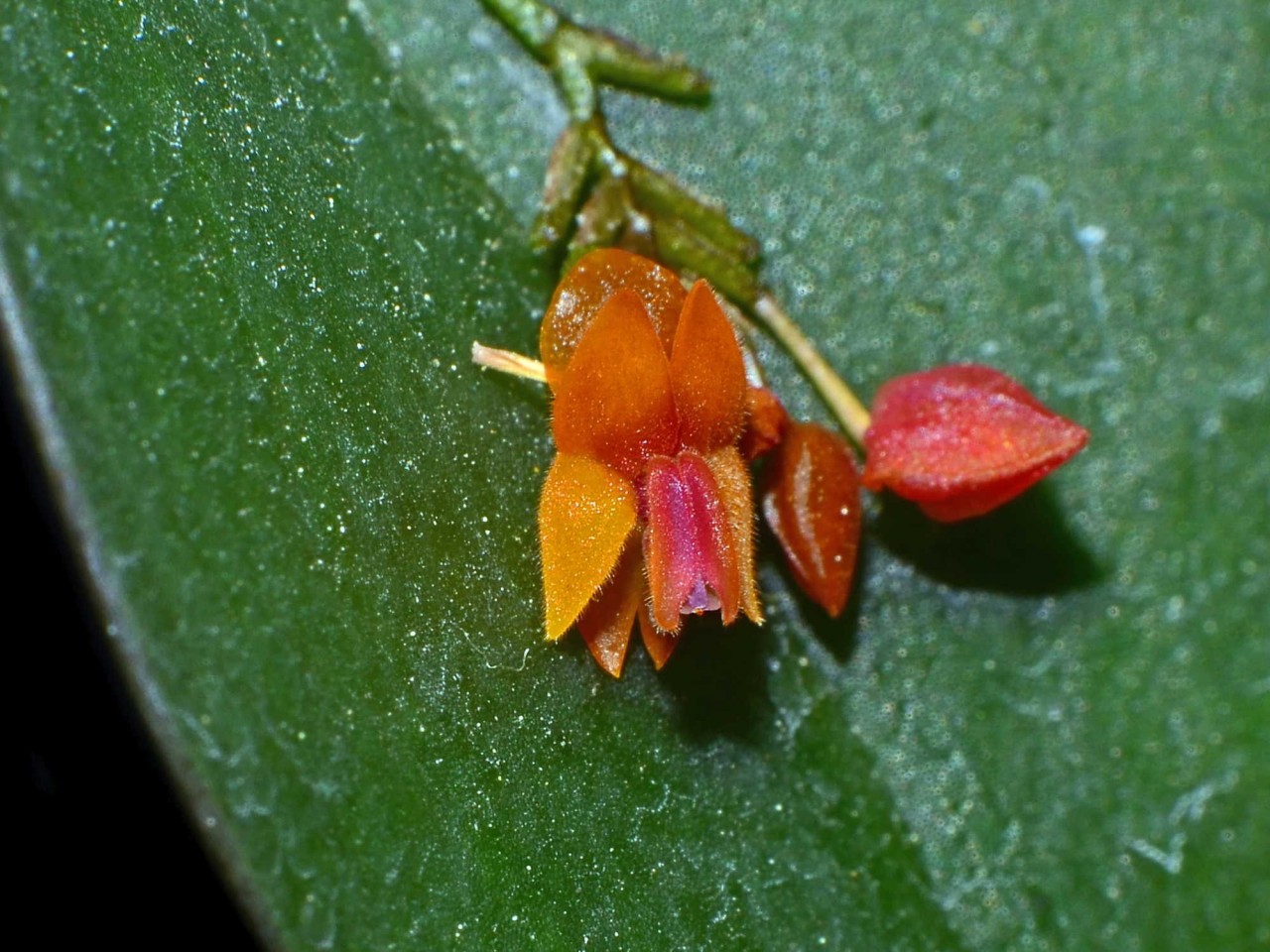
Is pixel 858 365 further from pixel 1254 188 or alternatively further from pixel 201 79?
pixel 201 79

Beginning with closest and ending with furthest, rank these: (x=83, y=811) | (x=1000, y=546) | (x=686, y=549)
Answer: (x=686, y=549), (x=1000, y=546), (x=83, y=811)

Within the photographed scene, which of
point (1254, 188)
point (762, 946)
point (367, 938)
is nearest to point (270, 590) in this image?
point (367, 938)

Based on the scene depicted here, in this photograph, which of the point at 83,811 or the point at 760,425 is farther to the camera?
the point at 83,811

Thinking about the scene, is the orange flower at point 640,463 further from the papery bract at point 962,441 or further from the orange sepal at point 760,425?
the papery bract at point 962,441

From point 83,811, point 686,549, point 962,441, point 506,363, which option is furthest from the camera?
point 83,811

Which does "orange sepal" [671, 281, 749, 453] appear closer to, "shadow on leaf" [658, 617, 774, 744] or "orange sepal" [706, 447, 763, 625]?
"orange sepal" [706, 447, 763, 625]

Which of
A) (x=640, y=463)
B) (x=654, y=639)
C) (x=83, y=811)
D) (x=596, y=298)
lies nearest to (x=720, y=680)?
(x=654, y=639)

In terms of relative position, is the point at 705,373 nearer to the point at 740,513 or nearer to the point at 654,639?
the point at 740,513
